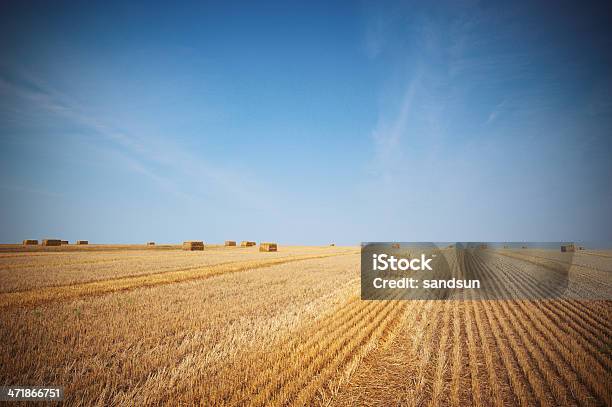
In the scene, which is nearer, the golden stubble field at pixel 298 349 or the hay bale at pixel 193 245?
the golden stubble field at pixel 298 349

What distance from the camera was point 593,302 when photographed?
11.9 m

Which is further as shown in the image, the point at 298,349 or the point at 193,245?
the point at 193,245

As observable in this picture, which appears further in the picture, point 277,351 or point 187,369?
point 277,351

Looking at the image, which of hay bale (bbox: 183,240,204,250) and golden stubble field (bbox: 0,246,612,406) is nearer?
golden stubble field (bbox: 0,246,612,406)

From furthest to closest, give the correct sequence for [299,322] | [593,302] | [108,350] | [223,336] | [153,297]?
[593,302], [153,297], [299,322], [223,336], [108,350]

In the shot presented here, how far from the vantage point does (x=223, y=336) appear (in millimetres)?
7102

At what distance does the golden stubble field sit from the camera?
15.5ft

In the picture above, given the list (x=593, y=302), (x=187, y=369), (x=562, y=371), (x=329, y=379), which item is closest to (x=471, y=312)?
(x=562, y=371)

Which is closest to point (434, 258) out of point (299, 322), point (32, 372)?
point (299, 322)

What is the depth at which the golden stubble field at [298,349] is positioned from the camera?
15.5 feet

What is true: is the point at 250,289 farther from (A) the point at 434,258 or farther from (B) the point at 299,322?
(A) the point at 434,258

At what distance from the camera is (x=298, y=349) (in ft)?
20.7

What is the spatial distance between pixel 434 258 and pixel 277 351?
22.1 meters

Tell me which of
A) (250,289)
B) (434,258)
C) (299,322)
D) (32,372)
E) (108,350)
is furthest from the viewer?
(434,258)
